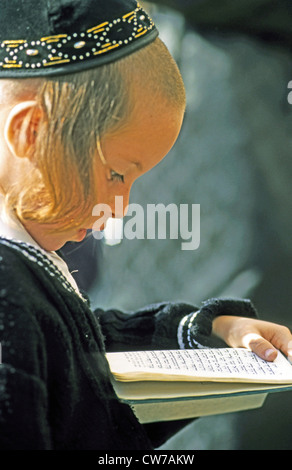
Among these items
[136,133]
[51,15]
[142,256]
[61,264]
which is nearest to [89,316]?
[61,264]

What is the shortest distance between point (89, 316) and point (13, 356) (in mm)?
140

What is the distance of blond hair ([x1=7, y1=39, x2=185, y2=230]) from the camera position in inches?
21.6

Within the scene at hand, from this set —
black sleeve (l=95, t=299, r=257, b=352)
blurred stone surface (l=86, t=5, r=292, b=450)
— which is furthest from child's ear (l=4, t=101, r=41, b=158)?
blurred stone surface (l=86, t=5, r=292, b=450)

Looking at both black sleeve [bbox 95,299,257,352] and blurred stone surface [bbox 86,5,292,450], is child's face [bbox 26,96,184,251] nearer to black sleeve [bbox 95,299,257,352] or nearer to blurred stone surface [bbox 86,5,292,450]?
black sleeve [bbox 95,299,257,352]

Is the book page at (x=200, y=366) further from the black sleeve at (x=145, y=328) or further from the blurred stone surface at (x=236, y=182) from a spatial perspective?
the blurred stone surface at (x=236, y=182)

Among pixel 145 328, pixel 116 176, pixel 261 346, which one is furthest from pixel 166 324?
pixel 116 176

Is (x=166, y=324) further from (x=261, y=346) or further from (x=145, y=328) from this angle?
(x=261, y=346)

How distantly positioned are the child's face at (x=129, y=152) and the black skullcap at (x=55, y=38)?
0.21 feet

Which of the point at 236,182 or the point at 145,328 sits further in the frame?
the point at 236,182

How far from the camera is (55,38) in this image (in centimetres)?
55

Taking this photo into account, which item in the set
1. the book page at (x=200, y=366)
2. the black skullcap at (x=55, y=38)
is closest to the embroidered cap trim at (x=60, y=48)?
the black skullcap at (x=55, y=38)

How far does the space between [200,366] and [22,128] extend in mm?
317

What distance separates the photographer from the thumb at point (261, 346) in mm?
714

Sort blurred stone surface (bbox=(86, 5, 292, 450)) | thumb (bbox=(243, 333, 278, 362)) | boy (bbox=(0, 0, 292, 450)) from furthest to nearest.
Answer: blurred stone surface (bbox=(86, 5, 292, 450)) → thumb (bbox=(243, 333, 278, 362)) → boy (bbox=(0, 0, 292, 450))
